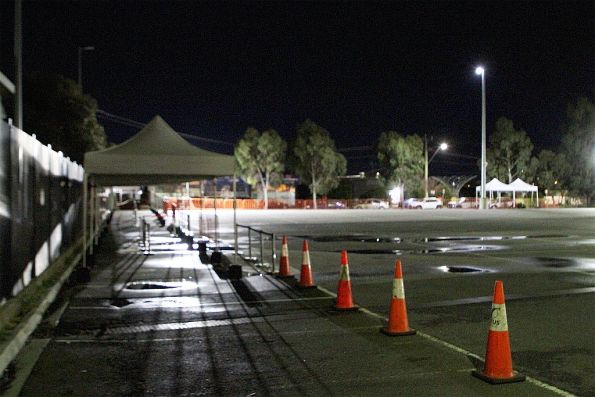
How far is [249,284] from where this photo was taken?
13.4m

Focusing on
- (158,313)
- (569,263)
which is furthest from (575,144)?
(158,313)

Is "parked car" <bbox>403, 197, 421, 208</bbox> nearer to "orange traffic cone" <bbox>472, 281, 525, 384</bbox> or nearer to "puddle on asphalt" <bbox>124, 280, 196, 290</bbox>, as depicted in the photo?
"puddle on asphalt" <bbox>124, 280, 196, 290</bbox>

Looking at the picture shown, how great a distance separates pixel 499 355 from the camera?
643 centimetres

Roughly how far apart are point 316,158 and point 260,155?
6.25 m

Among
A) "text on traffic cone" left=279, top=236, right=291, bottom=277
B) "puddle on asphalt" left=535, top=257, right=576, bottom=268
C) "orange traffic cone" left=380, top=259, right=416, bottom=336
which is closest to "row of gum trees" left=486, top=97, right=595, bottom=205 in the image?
"puddle on asphalt" left=535, top=257, right=576, bottom=268

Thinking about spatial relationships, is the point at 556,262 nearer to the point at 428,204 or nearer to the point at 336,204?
the point at 428,204

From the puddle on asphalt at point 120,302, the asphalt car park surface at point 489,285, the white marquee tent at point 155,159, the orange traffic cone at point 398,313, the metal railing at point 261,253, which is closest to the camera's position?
the asphalt car park surface at point 489,285

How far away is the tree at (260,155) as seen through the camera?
7544 centimetres

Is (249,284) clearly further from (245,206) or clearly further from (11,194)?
(245,206)

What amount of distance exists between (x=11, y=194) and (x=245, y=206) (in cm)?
6185

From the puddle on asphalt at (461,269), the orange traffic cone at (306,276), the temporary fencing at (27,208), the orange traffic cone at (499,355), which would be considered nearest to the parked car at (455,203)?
the puddle on asphalt at (461,269)

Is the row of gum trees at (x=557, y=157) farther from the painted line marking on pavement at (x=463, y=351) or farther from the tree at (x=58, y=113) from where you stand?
the painted line marking on pavement at (x=463, y=351)

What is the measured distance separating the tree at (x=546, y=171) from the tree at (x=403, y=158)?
13157mm

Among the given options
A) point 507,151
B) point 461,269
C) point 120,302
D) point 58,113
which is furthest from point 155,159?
point 507,151
